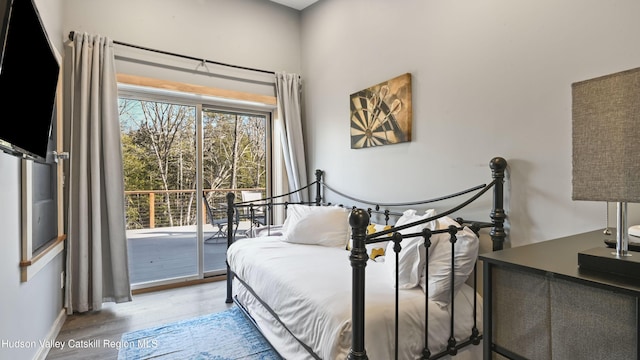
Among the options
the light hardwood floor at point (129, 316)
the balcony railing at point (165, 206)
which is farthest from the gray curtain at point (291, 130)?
the light hardwood floor at point (129, 316)

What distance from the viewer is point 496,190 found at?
1.73 metres

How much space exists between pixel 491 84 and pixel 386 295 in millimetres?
1292

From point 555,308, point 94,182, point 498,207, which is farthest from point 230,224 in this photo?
point 555,308

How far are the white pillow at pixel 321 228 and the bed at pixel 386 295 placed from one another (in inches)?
17.7

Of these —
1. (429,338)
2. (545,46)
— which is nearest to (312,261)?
(429,338)

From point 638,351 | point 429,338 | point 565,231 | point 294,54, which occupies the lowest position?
point 429,338

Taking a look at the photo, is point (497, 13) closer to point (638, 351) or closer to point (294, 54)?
point (638, 351)

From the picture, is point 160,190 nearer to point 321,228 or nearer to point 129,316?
point 129,316

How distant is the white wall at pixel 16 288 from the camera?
1456mm

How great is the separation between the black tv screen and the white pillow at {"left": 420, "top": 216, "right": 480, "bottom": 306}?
1730mm

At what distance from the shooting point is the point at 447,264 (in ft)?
4.84

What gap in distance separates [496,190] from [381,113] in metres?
1.10

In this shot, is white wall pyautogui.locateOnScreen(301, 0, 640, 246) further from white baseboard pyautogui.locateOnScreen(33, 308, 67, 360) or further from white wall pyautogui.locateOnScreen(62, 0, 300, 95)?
white baseboard pyautogui.locateOnScreen(33, 308, 67, 360)

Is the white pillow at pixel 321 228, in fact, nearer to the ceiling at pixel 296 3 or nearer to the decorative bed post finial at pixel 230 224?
the decorative bed post finial at pixel 230 224
